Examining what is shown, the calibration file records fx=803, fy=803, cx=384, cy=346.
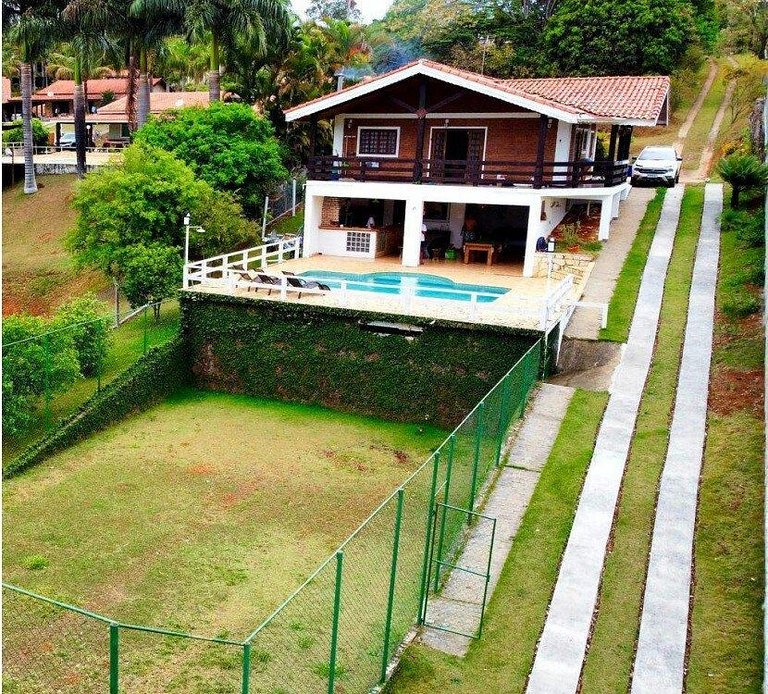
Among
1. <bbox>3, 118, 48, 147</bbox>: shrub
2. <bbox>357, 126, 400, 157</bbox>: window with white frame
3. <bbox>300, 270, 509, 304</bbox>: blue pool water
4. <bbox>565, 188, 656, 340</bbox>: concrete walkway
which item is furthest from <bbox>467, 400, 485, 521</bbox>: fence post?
<bbox>3, 118, 48, 147</bbox>: shrub

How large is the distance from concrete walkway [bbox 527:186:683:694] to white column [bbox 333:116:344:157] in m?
13.7

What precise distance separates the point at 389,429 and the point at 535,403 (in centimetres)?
394

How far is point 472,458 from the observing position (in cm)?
1388

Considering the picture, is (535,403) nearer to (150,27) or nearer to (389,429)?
(389,429)

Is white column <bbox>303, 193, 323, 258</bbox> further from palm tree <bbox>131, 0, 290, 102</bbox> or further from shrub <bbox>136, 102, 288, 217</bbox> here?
palm tree <bbox>131, 0, 290, 102</bbox>

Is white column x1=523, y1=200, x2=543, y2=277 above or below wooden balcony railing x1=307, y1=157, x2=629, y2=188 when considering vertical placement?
below

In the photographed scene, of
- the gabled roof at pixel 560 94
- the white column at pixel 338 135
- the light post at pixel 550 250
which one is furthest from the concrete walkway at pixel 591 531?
the white column at pixel 338 135

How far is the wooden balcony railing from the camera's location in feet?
87.5

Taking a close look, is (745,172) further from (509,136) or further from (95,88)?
(95,88)

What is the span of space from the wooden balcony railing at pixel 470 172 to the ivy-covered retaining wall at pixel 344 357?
8528 mm

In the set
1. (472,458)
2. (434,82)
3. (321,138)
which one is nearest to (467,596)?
(472,458)

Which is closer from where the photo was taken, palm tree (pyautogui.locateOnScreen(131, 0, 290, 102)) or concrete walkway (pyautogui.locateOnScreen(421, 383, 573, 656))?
concrete walkway (pyautogui.locateOnScreen(421, 383, 573, 656))

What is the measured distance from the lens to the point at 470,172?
27.1 m

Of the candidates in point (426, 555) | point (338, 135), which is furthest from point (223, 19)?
point (426, 555)
